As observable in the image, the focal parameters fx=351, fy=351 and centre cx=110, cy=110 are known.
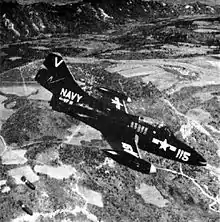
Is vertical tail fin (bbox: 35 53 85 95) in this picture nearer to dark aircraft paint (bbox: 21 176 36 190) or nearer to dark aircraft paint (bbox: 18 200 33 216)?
dark aircraft paint (bbox: 21 176 36 190)

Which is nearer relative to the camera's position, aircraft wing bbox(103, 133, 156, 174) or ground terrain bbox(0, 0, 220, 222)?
ground terrain bbox(0, 0, 220, 222)

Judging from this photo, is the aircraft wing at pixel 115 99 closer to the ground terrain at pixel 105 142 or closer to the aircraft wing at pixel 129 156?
the ground terrain at pixel 105 142

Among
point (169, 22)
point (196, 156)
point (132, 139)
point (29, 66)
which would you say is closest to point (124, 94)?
point (132, 139)

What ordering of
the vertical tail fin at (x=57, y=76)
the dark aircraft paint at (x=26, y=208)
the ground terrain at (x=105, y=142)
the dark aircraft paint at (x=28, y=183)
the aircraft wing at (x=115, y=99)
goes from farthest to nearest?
the vertical tail fin at (x=57, y=76) → the aircraft wing at (x=115, y=99) → the dark aircraft paint at (x=28, y=183) → the ground terrain at (x=105, y=142) → the dark aircraft paint at (x=26, y=208)

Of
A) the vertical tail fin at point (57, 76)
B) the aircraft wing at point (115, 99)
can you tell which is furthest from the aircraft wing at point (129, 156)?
the vertical tail fin at point (57, 76)

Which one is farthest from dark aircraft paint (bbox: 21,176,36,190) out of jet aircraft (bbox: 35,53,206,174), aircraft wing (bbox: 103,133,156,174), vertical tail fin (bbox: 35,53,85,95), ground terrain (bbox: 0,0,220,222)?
vertical tail fin (bbox: 35,53,85,95)

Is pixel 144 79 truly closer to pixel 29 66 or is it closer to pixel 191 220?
pixel 29 66
